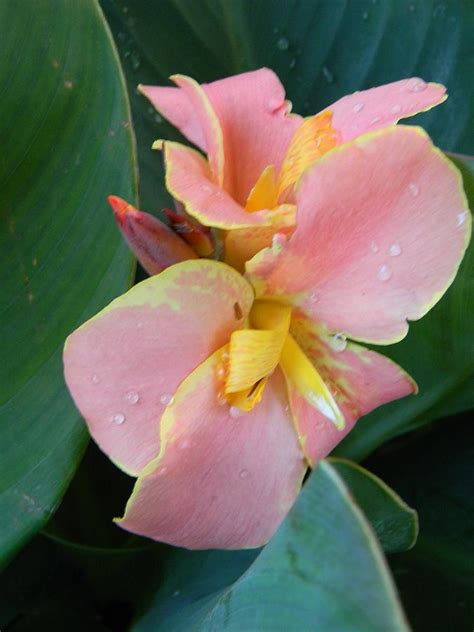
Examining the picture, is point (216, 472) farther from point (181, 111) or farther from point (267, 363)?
point (181, 111)

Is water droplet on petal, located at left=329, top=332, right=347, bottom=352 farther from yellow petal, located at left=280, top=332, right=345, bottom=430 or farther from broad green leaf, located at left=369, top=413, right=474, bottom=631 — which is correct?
broad green leaf, located at left=369, top=413, right=474, bottom=631

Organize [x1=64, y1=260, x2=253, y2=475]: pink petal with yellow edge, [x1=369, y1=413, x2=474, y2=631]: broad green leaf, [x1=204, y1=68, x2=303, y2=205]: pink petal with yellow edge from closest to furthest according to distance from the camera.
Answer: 1. [x1=64, y1=260, x2=253, y2=475]: pink petal with yellow edge
2. [x1=204, y1=68, x2=303, y2=205]: pink petal with yellow edge
3. [x1=369, y1=413, x2=474, y2=631]: broad green leaf

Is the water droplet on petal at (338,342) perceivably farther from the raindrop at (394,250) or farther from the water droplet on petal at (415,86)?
the water droplet on petal at (415,86)

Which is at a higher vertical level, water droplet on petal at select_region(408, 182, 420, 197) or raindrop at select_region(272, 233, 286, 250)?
raindrop at select_region(272, 233, 286, 250)

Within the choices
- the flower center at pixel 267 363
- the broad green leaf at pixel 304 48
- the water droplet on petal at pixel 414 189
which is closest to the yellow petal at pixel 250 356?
the flower center at pixel 267 363

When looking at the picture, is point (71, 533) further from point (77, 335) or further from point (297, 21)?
point (297, 21)

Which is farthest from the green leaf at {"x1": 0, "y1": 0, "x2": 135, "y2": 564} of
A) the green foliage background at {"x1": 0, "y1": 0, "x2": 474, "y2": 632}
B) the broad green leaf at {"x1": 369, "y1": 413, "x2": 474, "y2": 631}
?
the broad green leaf at {"x1": 369, "y1": 413, "x2": 474, "y2": 631}

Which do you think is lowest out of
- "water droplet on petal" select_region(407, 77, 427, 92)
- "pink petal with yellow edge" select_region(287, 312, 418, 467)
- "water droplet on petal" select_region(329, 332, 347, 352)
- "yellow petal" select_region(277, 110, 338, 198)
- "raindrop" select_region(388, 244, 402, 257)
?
"pink petal with yellow edge" select_region(287, 312, 418, 467)
